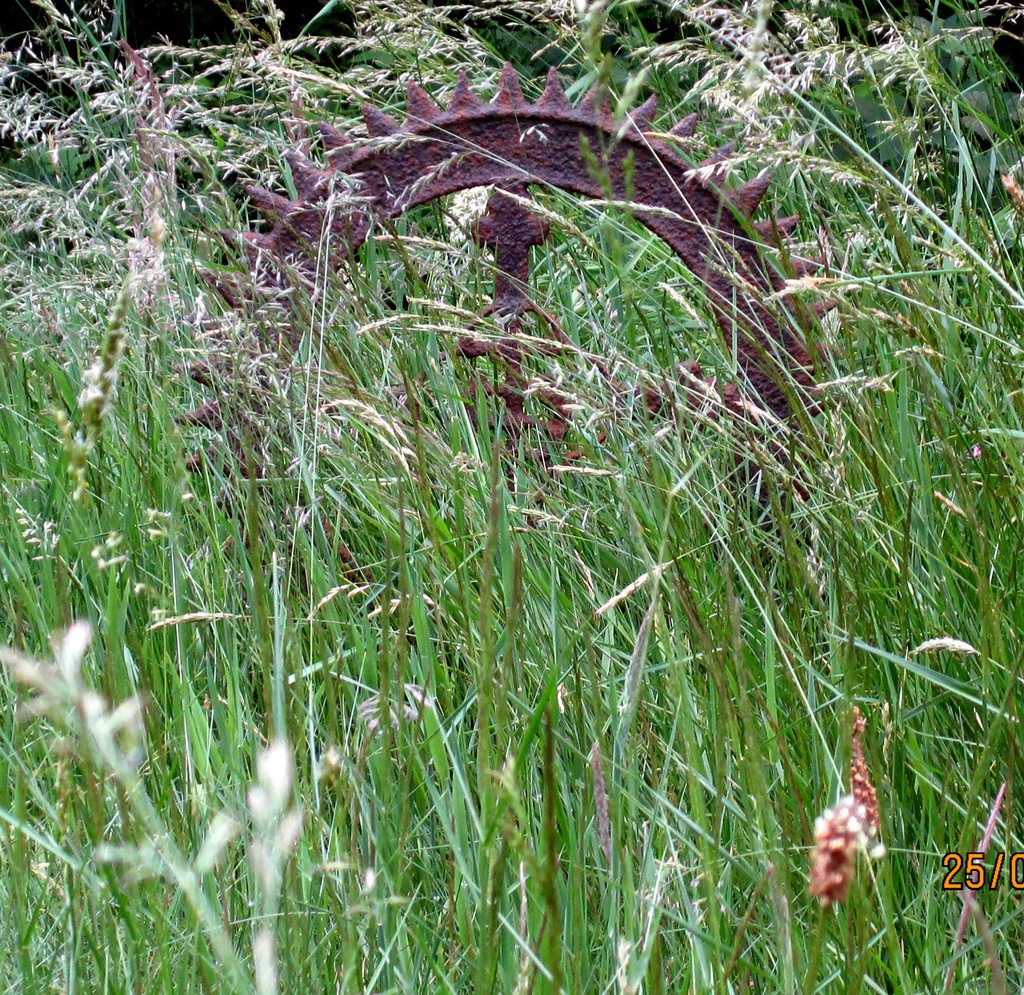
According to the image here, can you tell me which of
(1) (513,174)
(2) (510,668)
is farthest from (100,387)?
(1) (513,174)

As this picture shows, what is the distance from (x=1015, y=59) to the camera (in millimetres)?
4023

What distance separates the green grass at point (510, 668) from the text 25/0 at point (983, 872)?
10 millimetres

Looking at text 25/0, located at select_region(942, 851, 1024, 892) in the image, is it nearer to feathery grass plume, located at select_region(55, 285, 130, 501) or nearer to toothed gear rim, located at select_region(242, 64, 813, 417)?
feathery grass plume, located at select_region(55, 285, 130, 501)

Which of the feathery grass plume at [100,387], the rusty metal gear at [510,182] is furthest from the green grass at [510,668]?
the rusty metal gear at [510,182]

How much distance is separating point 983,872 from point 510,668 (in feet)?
1.67

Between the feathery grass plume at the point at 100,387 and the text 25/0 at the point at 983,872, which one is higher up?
the feathery grass plume at the point at 100,387

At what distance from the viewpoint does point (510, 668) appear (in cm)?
132

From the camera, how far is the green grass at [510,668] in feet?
2.76

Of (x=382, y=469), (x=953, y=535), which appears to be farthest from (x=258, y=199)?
(x=953, y=535)

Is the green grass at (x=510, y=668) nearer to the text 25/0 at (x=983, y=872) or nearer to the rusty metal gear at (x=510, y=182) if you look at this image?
the text 25/0 at (x=983, y=872)

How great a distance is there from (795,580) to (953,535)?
1.11 feet

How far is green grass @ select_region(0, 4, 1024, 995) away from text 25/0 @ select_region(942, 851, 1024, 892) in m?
0.01

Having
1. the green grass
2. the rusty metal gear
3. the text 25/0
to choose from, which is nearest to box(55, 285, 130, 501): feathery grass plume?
the green grass

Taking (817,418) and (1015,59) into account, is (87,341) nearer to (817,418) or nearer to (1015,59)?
(817,418)
